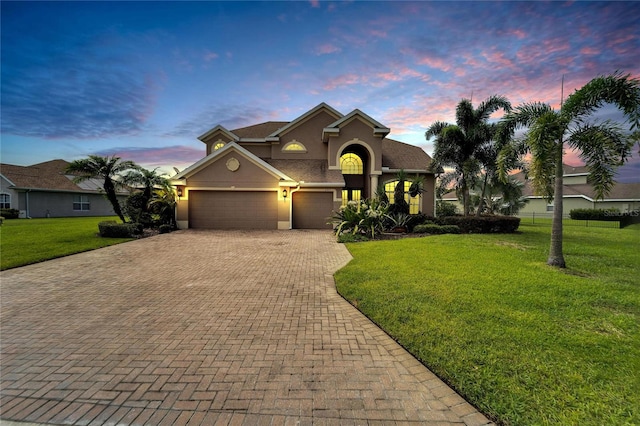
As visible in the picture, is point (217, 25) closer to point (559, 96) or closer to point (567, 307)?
point (559, 96)

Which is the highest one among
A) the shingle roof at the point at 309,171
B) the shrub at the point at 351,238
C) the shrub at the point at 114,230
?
the shingle roof at the point at 309,171

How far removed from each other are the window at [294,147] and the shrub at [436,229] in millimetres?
10300

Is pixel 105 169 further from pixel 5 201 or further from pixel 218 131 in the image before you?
pixel 5 201

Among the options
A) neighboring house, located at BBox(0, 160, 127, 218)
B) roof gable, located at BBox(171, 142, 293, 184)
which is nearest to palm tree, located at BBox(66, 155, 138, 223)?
roof gable, located at BBox(171, 142, 293, 184)

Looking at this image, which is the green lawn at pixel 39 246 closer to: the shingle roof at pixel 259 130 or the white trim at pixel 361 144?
the shingle roof at pixel 259 130

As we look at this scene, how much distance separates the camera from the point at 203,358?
3.12 meters

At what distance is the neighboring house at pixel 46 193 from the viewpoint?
74.1 ft

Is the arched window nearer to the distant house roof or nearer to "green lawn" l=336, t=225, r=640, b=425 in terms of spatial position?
"green lawn" l=336, t=225, r=640, b=425

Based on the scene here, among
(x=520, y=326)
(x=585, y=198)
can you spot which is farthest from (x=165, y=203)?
(x=585, y=198)

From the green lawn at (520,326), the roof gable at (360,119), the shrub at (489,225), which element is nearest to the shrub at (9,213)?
the roof gable at (360,119)

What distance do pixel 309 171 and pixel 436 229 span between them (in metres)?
9.08

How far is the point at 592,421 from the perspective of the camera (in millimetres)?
2180

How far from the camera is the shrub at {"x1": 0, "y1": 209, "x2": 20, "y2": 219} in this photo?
21541 millimetres

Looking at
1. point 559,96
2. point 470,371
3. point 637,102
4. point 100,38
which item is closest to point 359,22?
point 559,96
